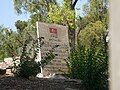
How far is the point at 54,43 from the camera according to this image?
15.2 meters

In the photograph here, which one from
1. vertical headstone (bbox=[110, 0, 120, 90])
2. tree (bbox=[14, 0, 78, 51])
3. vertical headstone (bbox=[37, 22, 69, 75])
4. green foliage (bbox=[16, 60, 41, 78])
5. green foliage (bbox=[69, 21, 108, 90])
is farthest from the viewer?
tree (bbox=[14, 0, 78, 51])

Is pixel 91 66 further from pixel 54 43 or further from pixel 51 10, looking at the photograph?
pixel 51 10

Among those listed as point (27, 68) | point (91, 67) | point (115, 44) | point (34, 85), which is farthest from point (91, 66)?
point (115, 44)

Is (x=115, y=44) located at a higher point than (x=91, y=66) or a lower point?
higher

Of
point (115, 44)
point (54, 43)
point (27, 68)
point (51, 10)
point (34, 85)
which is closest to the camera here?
point (115, 44)

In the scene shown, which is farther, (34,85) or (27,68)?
(27,68)

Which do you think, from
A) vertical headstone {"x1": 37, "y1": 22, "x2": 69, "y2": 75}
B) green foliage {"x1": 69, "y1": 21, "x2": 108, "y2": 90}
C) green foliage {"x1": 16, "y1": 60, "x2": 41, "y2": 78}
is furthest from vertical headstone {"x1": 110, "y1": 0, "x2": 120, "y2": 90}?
vertical headstone {"x1": 37, "y1": 22, "x2": 69, "y2": 75}

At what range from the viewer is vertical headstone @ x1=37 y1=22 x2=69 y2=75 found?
47.8 ft

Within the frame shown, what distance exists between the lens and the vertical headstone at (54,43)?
47.8 ft

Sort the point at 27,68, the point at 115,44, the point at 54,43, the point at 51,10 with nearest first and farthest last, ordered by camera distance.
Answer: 1. the point at 115,44
2. the point at 27,68
3. the point at 54,43
4. the point at 51,10

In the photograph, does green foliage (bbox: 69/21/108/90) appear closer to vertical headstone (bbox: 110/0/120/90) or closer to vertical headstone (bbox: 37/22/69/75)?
vertical headstone (bbox: 37/22/69/75)

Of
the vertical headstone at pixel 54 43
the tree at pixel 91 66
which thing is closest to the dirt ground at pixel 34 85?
the tree at pixel 91 66

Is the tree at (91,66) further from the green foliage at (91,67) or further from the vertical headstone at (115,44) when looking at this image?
the vertical headstone at (115,44)

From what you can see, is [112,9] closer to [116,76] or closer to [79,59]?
[116,76]
